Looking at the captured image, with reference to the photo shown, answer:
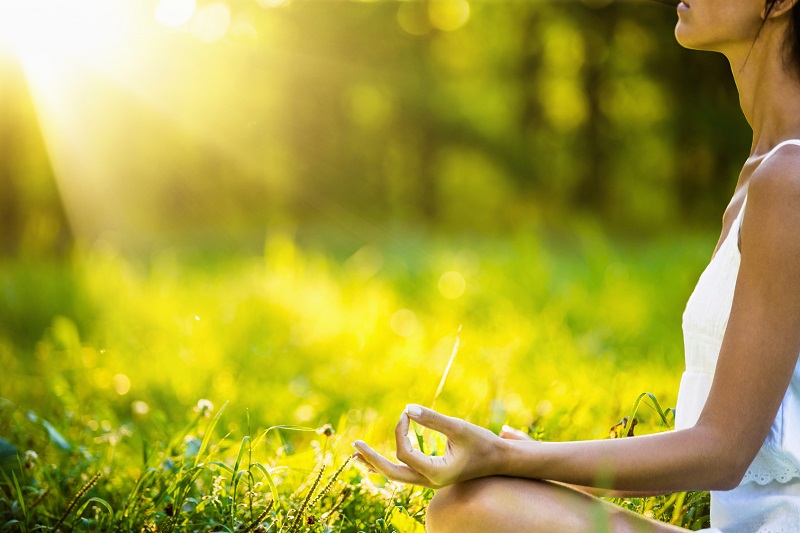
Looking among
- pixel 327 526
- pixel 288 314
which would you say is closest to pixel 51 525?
pixel 327 526

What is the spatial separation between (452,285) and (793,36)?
421cm

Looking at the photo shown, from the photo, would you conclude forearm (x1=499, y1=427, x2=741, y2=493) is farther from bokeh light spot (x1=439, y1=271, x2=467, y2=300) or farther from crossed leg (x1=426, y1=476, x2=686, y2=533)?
bokeh light spot (x1=439, y1=271, x2=467, y2=300)

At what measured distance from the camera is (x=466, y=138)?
13.5m

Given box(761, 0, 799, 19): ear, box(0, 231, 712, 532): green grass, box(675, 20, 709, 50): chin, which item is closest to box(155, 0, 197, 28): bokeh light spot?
box(0, 231, 712, 532): green grass

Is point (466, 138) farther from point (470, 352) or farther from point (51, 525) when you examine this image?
point (51, 525)

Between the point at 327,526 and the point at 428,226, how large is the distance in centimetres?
1099

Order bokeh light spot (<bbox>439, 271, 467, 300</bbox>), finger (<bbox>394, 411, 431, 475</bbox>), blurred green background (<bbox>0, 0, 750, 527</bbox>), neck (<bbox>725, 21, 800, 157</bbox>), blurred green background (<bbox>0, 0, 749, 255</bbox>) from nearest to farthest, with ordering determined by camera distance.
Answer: finger (<bbox>394, 411, 431, 475</bbox>)
neck (<bbox>725, 21, 800, 157</bbox>)
blurred green background (<bbox>0, 0, 750, 527</bbox>)
bokeh light spot (<bbox>439, 271, 467, 300</bbox>)
blurred green background (<bbox>0, 0, 749, 255</bbox>)

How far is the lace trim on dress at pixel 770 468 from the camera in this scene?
146 cm

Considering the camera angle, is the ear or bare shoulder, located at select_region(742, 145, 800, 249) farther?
the ear

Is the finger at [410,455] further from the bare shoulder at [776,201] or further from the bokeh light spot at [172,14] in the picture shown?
the bokeh light spot at [172,14]

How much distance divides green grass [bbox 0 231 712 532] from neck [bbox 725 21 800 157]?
69 centimetres

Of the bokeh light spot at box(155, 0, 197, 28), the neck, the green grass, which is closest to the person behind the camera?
the neck

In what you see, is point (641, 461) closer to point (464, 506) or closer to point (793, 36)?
point (464, 506)

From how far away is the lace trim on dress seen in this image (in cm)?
146
